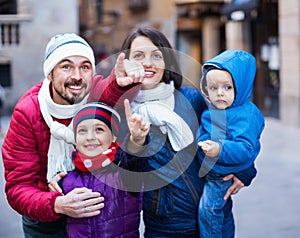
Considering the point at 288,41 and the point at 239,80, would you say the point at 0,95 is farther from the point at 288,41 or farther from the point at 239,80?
the point at 239,80

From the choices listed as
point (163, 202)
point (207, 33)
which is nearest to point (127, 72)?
point (163, 202)

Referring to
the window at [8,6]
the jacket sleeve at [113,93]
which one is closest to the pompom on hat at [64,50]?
the jacket sleeve at [113,93]

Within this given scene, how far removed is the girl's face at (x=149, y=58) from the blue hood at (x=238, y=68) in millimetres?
251

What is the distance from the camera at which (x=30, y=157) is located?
103 inches

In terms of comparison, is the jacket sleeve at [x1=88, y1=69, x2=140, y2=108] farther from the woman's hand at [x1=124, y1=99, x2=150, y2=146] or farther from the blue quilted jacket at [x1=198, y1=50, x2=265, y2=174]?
the blue quilted jacket at [x1=198, y1=50, x2=265, y2=174]

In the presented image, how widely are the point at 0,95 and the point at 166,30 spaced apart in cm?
749

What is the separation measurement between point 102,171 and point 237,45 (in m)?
13.0

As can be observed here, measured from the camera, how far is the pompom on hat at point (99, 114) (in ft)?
8.19

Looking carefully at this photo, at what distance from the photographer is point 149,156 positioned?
2.74 meters

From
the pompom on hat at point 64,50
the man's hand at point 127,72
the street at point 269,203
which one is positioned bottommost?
the street at point 269,203

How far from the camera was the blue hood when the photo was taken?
2730mm

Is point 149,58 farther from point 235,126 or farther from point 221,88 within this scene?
point 235,126

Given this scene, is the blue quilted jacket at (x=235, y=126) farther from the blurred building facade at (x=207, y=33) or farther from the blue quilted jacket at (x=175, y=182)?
the blurred building facade at (x=207, y=33)

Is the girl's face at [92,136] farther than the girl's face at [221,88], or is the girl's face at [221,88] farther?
the girl's face at [221,88]
